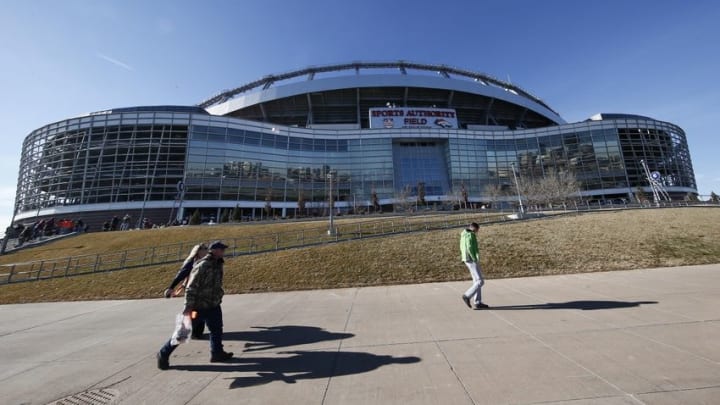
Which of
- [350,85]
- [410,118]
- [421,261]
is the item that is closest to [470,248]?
[421,261]

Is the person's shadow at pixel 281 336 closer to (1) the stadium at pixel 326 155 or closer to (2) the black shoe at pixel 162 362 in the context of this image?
(2) the black shoe at pixel 162 362

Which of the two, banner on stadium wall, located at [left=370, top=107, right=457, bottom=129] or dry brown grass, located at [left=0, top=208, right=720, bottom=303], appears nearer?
dry brown grass, located at [left=0, top=208, right=720, bottom=303]

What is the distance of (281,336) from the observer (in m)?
4.96

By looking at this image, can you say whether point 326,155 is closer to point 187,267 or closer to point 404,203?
point 404,203

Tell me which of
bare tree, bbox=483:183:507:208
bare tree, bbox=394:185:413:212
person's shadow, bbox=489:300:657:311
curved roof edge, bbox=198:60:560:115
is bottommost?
person's shadow, bbox=489:300:657:311

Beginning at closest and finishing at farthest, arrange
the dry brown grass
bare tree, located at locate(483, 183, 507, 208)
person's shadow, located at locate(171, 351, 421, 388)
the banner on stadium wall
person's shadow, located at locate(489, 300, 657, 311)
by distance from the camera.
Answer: person's shadow, located at locate(171, 351, 421, 388), person's shadow, located at locate(489, 300, 657, 311), the dry brown grass, bare tree, located at locate(483, 183, 507, 208), the banner on stadium wall

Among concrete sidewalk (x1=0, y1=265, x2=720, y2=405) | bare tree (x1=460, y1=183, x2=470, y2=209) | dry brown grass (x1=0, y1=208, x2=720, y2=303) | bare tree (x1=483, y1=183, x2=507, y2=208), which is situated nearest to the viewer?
concrete sidewalk (x1=0, y1=265, x2=720, y2=405)

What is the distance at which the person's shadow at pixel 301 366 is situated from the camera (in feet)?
11.1

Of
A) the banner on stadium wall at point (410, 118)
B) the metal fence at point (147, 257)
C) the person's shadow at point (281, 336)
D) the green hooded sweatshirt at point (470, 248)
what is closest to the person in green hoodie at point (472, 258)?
the green hooded sweatshirt at point (470, 248)

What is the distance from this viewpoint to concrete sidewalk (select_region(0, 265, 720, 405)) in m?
2.83

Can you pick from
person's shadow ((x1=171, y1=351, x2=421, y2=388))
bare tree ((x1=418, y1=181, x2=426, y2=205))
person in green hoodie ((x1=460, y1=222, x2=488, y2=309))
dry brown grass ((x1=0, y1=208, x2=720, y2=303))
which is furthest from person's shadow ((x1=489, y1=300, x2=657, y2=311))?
bare tree ((x1=418, y1=181, x2=426, y2=205))

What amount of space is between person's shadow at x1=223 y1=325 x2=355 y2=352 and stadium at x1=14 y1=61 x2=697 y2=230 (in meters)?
38.3

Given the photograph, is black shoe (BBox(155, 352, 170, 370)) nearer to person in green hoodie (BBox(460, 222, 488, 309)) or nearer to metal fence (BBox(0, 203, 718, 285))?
person in green hoodie (BBox(460, 222, 488, 309))

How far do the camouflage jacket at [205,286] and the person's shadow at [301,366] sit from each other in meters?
0.91
